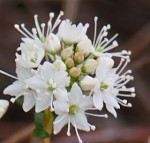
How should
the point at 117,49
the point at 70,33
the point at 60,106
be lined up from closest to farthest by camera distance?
1. the point at 60,106
2. the point at 70,33
3. the point at 117,49

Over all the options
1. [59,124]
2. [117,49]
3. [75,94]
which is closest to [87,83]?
[75,94]

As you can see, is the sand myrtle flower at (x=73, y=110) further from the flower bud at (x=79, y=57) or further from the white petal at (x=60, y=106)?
the flower bud at (x=79, y=57)

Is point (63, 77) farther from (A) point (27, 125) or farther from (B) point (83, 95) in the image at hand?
(A) point (27, 125)

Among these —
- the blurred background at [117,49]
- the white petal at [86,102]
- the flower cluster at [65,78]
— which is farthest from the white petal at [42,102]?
the blurred background at [117,49]

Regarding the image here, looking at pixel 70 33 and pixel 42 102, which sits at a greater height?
pixel 70 33

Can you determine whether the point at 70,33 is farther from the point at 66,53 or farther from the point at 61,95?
the point at 61,95

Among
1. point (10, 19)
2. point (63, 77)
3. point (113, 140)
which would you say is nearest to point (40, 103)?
point (63, 77)
